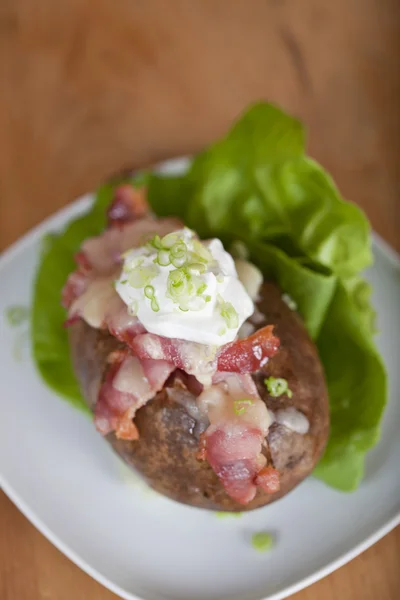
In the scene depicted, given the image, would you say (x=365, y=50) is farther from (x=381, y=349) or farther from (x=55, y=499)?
(x=55, y=499)

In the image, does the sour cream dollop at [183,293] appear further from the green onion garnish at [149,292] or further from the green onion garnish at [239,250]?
the green onion garnish at [239,250]

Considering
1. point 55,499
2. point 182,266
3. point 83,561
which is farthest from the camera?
point 55,499

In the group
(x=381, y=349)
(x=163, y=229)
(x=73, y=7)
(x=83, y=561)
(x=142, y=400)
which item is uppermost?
(x=73, y=7)

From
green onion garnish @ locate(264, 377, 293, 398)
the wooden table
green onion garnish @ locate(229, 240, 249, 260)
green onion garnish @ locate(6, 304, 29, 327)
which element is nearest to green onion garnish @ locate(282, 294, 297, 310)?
green onion garnish @ locate(229, 240, 249, 260)

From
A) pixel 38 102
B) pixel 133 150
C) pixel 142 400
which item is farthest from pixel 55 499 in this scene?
pixel 38 102

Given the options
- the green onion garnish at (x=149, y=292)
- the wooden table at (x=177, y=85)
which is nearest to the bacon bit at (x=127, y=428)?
the green onion garnish at (x=149, y=292)

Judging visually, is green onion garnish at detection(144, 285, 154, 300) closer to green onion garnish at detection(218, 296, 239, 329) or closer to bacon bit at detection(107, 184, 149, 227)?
green onion garnish at detection(218, 296, 239, 329)
